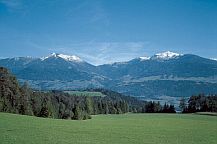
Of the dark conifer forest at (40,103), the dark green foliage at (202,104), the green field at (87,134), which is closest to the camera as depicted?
the green field at (87,134)

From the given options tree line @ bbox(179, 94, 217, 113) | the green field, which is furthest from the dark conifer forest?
the green field

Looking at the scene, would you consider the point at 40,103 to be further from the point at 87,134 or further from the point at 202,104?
the point at 202,104

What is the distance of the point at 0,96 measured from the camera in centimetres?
10119

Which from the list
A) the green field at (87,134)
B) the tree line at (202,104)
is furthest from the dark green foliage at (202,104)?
the green field at (87,134)

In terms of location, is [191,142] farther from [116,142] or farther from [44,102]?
[44,102]

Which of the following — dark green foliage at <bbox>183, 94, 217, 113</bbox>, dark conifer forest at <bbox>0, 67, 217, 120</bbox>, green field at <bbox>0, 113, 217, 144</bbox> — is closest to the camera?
green field at <bbox>0, 113, 217, 144</bbox>

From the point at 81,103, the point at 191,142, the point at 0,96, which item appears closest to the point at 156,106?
the point at 81,103

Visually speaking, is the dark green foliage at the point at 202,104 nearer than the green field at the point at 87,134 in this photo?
No

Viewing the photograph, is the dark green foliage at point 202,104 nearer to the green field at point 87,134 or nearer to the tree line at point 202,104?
the tree line at point 202,104

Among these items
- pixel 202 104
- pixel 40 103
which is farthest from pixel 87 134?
pixel 202 104

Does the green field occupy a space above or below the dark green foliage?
below

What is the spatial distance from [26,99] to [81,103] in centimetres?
5521

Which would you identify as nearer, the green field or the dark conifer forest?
the green field

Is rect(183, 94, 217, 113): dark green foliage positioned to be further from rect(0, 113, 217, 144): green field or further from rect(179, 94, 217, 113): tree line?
rect(0, 113, 217, 144): green field
